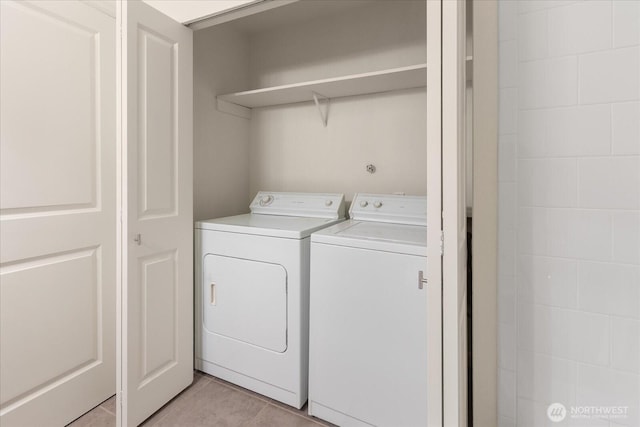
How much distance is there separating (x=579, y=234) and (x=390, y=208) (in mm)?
937

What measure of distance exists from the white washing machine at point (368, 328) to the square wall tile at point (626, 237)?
0.68 m

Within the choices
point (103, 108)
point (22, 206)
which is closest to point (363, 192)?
point (103, 108)

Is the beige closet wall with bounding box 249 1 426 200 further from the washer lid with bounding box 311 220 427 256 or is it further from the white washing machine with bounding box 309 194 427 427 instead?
the white washing machine with bounding box 309 194 427 427

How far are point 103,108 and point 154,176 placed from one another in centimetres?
49

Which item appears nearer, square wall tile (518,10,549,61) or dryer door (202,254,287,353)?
square wall tile (518,10,549,61)

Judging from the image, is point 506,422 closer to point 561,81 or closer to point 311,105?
point 561,81

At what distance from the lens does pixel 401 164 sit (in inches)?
86.2

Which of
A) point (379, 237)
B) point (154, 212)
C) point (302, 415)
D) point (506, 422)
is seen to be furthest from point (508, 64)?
point (302, 415)

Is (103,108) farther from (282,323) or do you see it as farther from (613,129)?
(613,129)

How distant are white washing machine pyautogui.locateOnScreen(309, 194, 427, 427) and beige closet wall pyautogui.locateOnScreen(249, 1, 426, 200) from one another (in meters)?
0.73

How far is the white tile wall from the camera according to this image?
1.17 meters

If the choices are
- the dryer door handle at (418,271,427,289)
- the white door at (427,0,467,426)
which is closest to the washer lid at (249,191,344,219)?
the dryer door handle at (418,271,427,289)

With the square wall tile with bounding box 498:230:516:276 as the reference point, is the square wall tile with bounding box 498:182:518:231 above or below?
above

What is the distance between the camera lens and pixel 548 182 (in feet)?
4.23
